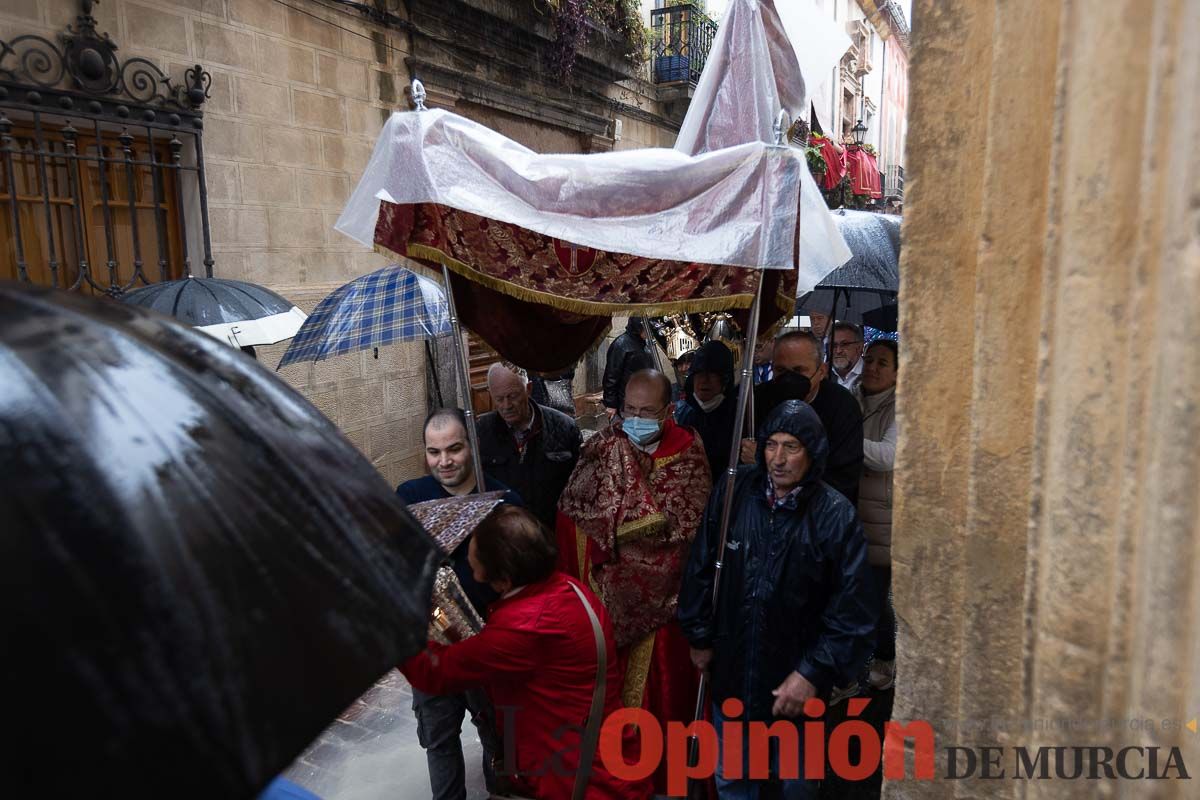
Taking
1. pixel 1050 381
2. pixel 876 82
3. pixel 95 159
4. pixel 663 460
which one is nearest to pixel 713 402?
pixel 663 460

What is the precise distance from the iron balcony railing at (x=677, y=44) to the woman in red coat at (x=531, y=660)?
416 inches

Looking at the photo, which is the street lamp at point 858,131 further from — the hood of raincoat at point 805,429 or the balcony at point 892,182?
the hood of raincoat at point 805,429

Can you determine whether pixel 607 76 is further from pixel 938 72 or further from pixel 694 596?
pixel 938 72

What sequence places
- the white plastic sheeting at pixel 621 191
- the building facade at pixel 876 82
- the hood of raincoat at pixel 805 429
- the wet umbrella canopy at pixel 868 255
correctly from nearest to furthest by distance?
the white plastic sheeting at pixel 621 191
the hood of raincoat at pixel 805 429
the wet umbrella canopy at pixel 868 255
the building facade at pixel 876 82

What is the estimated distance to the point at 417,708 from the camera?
2.93 metres

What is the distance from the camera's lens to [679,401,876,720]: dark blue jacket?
8.53 ft

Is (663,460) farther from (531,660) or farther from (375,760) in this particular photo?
(375,760)

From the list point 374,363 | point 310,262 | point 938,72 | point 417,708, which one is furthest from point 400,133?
point 374,363

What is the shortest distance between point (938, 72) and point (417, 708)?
8.86 feet

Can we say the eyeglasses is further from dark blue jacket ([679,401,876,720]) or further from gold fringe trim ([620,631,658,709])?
gold fringe trim ([620,631,658,709])

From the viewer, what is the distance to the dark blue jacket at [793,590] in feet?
8.53

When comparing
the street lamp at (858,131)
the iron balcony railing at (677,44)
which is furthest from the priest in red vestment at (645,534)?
the street lamp at (858,131)

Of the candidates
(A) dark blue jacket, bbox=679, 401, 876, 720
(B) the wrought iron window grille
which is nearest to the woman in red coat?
(A) dark blue jacket, bbox=679, 401, 876, 720

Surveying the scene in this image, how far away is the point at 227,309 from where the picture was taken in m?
3.75
